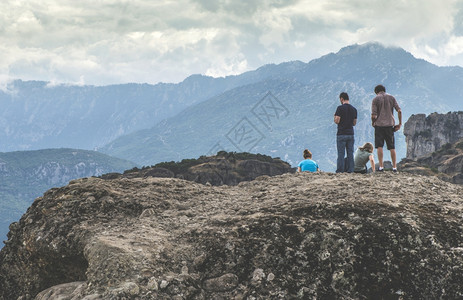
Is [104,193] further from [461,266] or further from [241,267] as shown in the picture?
[461,266]

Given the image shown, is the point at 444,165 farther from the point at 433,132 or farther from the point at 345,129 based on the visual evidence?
the point at 345,129

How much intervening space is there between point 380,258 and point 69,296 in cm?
601

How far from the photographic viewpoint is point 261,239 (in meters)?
8.61

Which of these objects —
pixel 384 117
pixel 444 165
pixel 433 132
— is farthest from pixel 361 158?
pixel 433 132

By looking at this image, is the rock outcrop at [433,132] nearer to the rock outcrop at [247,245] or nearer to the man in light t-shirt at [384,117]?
the man in light t-shirt at [384,117]

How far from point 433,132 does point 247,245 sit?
634 ft

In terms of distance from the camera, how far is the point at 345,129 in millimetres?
17406

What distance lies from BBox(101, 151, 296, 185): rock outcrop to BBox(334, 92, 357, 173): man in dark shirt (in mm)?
89908

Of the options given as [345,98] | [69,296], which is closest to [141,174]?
[345,98]

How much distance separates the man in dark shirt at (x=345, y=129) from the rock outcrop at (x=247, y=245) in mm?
5379

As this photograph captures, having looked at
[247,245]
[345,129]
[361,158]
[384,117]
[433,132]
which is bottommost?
[247,245]

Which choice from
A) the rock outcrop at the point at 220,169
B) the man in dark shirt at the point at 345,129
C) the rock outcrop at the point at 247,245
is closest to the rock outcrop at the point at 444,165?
the rock outcrop at the point at 220,169

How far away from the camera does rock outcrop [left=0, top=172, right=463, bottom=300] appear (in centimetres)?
750

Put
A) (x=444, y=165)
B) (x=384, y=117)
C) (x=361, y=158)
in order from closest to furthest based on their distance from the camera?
(x=384, y=117) < (x=361, y=158) < (x=444, y=165)
